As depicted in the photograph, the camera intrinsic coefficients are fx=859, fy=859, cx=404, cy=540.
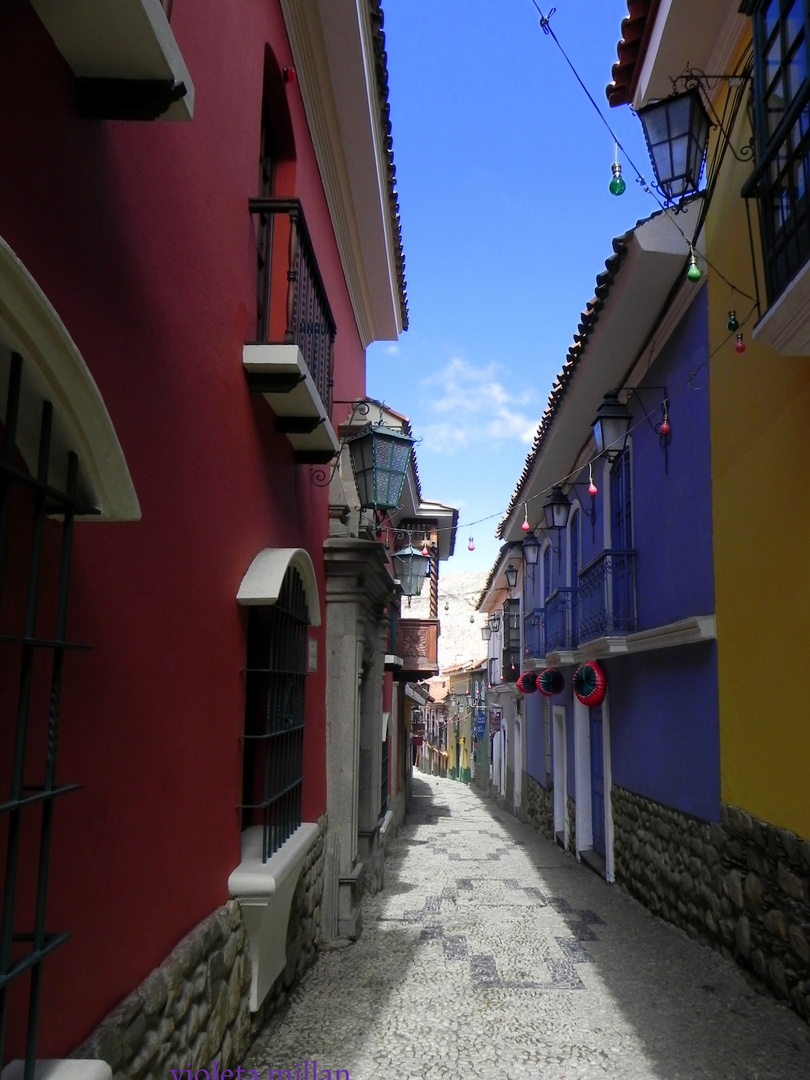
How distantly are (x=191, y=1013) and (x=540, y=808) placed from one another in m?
14.2

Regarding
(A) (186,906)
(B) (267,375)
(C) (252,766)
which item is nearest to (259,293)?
(B) (267,375)

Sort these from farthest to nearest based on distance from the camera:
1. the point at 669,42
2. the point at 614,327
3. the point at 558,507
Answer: the point at 558,507
the point at 614,327
the point at 669,42

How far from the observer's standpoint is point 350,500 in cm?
864

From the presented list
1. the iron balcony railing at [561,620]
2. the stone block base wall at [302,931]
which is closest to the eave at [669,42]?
the stone block base wall at [302,931]

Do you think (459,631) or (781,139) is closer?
(781,139)

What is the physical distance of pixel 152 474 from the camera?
10.3ft

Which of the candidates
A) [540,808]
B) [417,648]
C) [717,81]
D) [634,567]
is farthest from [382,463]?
[540,808]

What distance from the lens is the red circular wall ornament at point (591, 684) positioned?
10.8 meters

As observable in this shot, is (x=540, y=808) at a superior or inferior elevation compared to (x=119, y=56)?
inferior

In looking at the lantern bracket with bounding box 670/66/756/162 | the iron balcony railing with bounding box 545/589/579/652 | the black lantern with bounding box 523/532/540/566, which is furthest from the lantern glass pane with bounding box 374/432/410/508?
the black lantern with bounding box 523/532/540/566

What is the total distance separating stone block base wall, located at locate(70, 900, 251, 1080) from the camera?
2672 mm

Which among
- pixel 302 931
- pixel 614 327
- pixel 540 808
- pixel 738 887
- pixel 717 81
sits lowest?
pixel 540 808

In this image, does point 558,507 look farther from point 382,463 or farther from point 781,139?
point 781,139

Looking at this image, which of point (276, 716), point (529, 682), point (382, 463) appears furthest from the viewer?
point (529, 682)
